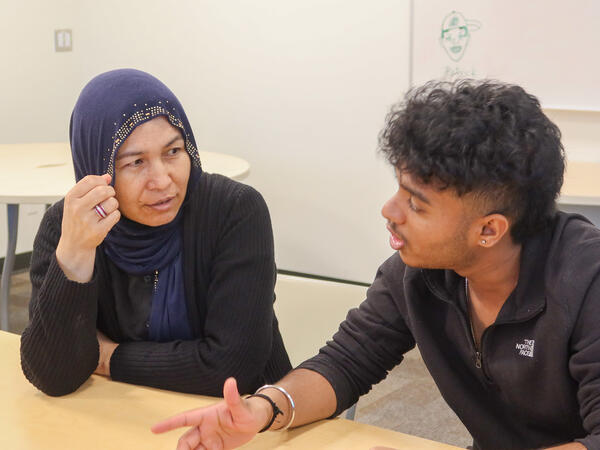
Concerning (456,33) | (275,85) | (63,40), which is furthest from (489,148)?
(63,40)

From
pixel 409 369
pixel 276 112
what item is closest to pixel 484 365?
pixel 409 369

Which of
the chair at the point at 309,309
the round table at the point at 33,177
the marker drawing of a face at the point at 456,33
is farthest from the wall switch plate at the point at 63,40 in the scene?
the chair at the point at 309,309

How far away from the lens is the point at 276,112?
436 cm

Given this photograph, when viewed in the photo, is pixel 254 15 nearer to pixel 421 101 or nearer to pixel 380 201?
pixel 380 201

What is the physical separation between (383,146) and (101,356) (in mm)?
706

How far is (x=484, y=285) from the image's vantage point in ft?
4.31

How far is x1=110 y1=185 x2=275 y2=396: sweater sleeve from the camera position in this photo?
57.0 inches

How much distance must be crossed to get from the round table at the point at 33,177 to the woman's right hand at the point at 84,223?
132 cm

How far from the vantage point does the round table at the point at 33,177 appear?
2.75m

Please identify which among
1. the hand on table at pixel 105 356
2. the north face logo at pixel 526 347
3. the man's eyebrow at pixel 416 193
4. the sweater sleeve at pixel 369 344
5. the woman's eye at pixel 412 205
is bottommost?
the hand on table at pixel 105 356

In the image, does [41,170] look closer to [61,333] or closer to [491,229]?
[61,333]

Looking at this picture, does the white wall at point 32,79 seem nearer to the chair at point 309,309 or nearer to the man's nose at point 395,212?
the chair at point 309,309

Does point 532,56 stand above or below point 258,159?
above

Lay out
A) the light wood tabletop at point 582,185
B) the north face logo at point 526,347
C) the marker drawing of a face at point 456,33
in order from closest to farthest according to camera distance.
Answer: the north face logo at point 526,347 → the light wood tabletop at point 582,185 → the marker drawing of a face at point 456,33
